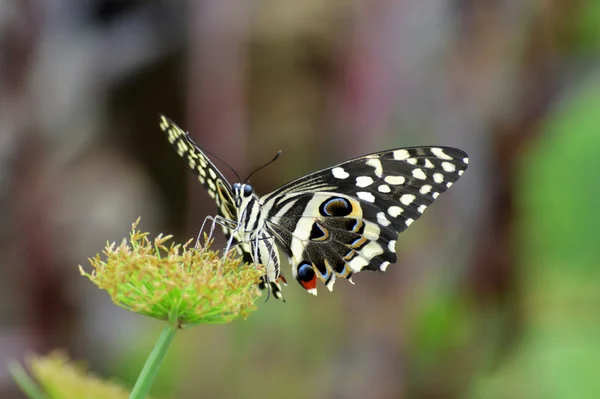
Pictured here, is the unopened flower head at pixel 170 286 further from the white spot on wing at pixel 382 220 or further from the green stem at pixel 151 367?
the white spot on wing at pixel 382 220

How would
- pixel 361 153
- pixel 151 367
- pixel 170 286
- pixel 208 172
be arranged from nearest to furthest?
pixel 151 367
pixel 170 286
pixel 208 172
pixel 361 153

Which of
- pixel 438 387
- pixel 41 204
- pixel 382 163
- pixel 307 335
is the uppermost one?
pixel 382 163

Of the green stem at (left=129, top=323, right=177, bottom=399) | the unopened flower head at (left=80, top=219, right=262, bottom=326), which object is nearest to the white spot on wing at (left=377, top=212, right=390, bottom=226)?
the unopened flower head at (left=80, top=219, right=262, bottom=326)

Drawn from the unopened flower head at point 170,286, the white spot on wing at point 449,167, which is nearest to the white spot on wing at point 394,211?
the white spot on wing at point 449,167

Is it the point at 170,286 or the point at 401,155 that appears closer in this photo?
the point at 170,286

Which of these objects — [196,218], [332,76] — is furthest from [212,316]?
[332,76]

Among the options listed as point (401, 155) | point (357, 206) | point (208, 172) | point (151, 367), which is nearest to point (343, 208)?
point (357, 206)

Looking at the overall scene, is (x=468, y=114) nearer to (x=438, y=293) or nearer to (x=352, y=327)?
(x=438, y=293)

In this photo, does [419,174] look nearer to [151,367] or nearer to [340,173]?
[340,173]
